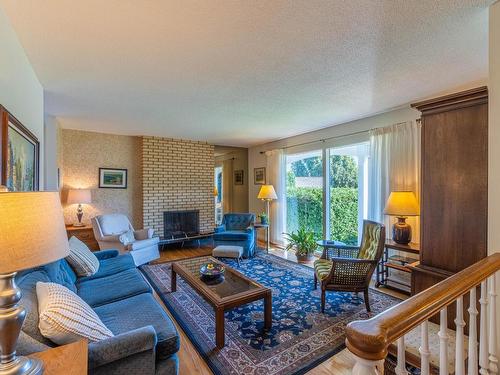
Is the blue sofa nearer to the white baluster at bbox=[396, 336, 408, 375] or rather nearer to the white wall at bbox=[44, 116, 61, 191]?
the white baluster at bbox=[396, 336, 408, 375]

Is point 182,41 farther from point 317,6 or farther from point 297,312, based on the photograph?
point 297,312

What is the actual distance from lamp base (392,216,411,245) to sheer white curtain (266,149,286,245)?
2.69 meters

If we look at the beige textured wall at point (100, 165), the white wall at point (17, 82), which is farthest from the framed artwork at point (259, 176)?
the white wall at point (17, 82)

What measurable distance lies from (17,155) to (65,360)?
60.9 inches

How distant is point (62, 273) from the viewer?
7.25 ft

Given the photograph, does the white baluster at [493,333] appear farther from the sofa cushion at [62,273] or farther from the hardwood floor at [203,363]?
the sofa cushion at [62,273]

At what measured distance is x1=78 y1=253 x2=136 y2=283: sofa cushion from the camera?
269cm

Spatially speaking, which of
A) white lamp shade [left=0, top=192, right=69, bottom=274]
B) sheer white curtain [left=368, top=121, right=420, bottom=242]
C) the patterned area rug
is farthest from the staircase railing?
sheer white curtain [left=368, top=121, right=420, bottom=242]

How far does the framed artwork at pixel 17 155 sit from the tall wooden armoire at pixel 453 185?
10.0 feet

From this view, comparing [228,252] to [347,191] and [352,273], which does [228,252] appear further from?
[347,191]

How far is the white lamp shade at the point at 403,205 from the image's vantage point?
2.91 meters

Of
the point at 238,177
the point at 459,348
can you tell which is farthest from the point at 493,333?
the point at 238,177

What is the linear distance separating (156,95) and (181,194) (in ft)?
10.2

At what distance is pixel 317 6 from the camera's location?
1.48 metres
